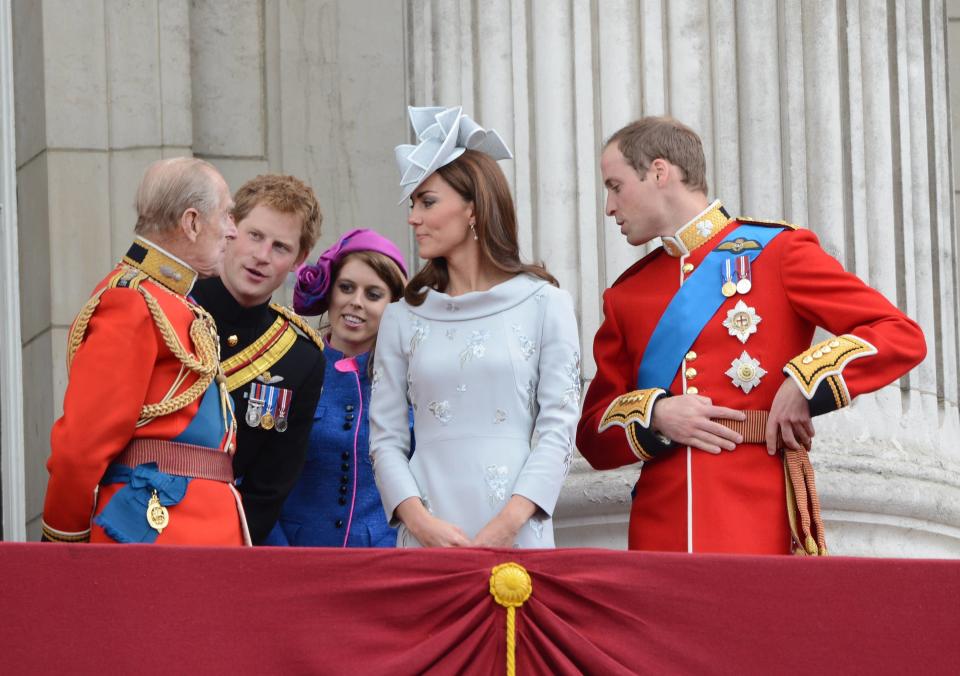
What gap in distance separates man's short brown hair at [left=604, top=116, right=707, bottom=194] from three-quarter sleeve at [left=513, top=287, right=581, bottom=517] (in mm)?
521

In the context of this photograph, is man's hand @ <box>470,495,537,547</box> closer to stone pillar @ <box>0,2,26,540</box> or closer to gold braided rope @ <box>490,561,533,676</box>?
gold braided rope @ <box>490,561,533,676</box>

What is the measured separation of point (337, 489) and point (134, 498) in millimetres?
1079

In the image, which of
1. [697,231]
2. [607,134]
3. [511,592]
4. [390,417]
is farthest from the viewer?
[607,134]

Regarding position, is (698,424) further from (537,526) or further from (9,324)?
(9,324)

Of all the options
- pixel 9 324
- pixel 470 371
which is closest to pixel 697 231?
pixel 470 371

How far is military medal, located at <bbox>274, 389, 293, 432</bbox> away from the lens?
203 inches

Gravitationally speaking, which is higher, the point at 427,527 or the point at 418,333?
the point at 418,333

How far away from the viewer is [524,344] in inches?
187

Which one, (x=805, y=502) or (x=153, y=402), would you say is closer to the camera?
(x=153, y=402)

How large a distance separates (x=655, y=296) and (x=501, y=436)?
2.27ft

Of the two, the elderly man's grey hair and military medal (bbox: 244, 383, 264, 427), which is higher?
the elderly man's grey hair

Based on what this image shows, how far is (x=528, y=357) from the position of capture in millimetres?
4754

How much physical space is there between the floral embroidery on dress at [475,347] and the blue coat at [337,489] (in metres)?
0.81

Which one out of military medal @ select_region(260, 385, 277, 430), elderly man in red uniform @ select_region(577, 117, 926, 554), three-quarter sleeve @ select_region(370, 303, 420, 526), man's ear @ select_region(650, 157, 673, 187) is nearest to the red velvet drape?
three-quarter sleeve @ select_region(370, 303, 420, 526)
